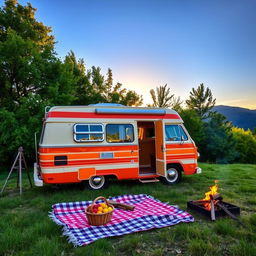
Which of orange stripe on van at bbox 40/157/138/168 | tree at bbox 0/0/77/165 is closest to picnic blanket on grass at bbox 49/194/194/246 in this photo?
orange stripe on van at bbox 40/157/138/168

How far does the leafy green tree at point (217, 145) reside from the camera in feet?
112

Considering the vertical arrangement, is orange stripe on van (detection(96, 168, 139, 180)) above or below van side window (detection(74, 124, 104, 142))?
below

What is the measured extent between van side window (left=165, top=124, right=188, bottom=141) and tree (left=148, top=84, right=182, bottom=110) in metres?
24.8

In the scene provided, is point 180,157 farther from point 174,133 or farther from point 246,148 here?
point 246,148

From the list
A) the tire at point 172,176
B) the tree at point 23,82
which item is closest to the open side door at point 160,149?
the tire at point 172,176

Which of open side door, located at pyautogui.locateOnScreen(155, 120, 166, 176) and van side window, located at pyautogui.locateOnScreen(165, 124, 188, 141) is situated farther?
van side window, located at pyautogui.locateOnScreen(165, 124, 188, 141)

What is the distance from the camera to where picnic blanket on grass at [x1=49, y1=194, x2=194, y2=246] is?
3.44 meters

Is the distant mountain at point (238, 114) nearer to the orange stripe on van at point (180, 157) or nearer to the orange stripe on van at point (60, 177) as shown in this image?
the orange stripe on van at point (180, 157)

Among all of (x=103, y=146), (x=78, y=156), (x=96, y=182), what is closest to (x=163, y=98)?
(x=103, y=146)

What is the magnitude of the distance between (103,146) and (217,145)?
103 ft

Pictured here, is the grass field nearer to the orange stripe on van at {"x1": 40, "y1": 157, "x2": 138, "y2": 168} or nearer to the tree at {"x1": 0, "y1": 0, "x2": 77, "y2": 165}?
the orange stripe on van at {"x1": 40, "y1": 157, "x2": 138, "y2": 168}

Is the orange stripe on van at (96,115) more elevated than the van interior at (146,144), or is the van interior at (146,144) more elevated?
the orange stripe on van at (96,115)

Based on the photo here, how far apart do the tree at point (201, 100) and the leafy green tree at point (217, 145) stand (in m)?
10.5

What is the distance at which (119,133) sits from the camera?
7047 mm
